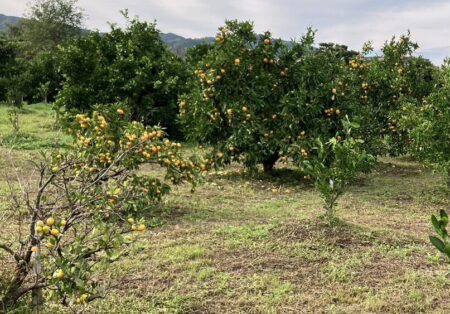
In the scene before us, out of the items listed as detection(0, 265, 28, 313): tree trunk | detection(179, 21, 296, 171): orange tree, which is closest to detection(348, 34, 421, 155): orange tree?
detection(179, 21, 296, 171): orange tree

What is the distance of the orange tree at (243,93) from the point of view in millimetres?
8547

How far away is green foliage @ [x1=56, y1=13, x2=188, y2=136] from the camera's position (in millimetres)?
12969

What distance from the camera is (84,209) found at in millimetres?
3770

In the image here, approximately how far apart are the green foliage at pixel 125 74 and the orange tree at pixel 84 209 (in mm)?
6080

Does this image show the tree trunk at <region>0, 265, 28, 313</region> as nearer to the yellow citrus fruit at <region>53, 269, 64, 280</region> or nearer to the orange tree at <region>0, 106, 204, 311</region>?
the orange tree at <region>0, 106, 204, 311</region>

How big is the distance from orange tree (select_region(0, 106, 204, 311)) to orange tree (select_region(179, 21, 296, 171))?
2.09 meters

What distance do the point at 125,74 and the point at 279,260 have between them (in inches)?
367

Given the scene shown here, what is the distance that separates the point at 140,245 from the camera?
516cm

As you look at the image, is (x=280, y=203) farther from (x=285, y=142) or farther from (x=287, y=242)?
(x=287, y=242)

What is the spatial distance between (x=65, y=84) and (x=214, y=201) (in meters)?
7.58

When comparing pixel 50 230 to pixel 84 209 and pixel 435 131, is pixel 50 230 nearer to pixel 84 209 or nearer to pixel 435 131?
pixel 84 209

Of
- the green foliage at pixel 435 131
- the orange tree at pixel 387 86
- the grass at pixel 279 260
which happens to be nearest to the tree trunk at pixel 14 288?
the grass at pixel 279 260

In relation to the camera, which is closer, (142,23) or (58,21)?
(142,23)

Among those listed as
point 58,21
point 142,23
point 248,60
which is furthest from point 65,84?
point 58,21
